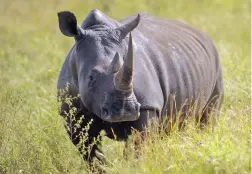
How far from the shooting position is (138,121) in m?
6.91

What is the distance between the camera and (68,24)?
7.01 meters

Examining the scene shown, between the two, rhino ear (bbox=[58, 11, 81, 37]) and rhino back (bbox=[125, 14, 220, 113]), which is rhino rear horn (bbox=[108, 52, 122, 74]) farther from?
rhino ear (bbox=[58, 11, 81, 37])

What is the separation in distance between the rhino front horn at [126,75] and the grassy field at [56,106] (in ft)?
1.63

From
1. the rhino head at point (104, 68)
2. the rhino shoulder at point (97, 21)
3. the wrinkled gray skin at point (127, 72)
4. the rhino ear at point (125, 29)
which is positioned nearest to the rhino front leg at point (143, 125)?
the wrinkled gray skin at point (127, 72)

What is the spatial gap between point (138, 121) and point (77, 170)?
0.67 m

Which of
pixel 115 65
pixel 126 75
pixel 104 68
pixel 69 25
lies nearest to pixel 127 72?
pixel 126 75

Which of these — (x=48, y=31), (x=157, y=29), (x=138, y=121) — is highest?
(x=157, y=29)

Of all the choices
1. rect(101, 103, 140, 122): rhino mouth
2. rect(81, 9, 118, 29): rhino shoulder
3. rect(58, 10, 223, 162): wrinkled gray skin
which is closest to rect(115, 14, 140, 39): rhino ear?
rect(58, 10, 223, 162): wrinkled gray skin

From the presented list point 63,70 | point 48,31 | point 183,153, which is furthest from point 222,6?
point 183,153

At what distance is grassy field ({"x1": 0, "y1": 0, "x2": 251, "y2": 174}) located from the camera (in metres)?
6.15

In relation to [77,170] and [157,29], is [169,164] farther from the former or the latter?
[157,29]

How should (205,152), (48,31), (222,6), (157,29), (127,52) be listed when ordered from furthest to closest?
(222,6) → (48,31) → (157,29) → (127,52) → (205,152)

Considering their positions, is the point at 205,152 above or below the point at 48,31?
above

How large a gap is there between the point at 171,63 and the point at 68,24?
118 centimetres
